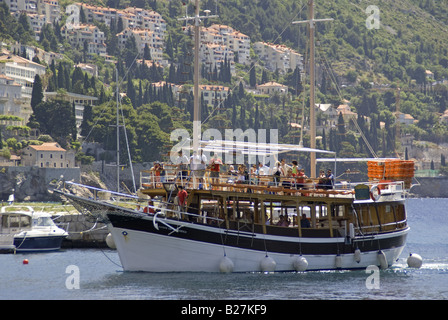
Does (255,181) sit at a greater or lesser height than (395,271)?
greater

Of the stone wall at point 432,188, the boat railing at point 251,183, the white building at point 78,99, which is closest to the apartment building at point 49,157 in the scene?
the white building at point 78,99

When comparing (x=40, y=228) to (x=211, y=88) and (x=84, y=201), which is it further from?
(x=211, y=88)

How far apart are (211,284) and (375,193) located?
871 cm

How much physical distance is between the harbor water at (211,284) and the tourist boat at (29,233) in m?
5.63

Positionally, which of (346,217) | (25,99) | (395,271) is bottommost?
(395,271)

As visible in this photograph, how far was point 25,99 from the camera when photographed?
14375 cm

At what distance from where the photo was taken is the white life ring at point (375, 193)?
34.7m

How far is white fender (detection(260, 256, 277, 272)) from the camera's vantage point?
31719mm

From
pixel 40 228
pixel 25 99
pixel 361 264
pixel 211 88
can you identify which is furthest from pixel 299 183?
pixel 211 88

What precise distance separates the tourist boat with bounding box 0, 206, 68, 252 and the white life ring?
17.5 m

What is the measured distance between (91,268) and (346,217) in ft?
35.0

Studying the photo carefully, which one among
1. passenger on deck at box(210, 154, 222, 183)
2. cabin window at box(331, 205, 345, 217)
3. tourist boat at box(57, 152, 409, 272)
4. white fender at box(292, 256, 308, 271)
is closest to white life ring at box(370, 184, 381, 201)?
tourist boat at box(57, 152, 409, 272)

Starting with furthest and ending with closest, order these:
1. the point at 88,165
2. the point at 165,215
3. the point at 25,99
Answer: the point at 25,99 → the point at 88,165 → the point at 165,215

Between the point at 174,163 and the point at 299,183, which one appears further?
the point at 174,163
